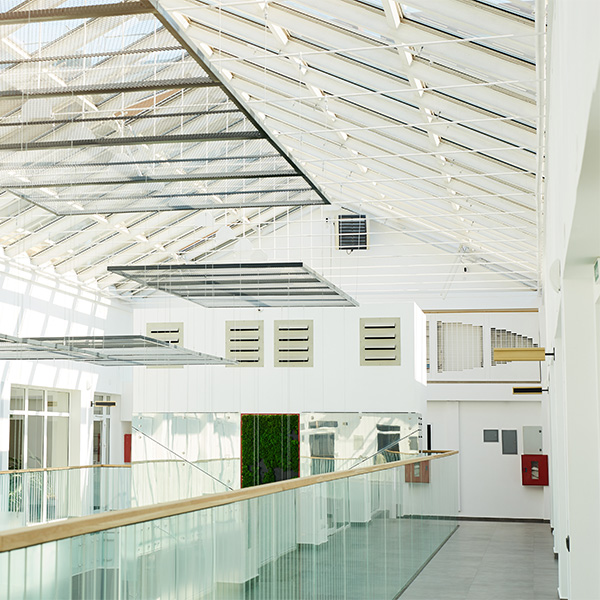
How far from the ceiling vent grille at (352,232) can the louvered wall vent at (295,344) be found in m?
5.22

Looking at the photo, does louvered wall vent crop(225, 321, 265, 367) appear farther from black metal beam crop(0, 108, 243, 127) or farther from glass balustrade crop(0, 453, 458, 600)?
black metal beam crop(0, 108, 243, 127)

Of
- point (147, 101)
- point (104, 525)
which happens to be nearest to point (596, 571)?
point (104, 525)

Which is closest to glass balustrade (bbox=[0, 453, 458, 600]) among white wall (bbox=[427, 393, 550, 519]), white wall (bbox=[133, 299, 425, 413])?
white wall (bbox=[133, 299, 425, 413])

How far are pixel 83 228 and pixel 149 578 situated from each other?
823 cm

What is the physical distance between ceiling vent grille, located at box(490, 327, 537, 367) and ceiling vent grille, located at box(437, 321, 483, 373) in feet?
0.92

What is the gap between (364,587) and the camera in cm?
691

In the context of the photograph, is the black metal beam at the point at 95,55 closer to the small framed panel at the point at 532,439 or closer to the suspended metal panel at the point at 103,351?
the suspended metal panel at the point at 103,351

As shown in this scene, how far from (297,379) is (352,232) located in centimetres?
624

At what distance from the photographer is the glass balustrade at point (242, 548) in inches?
107

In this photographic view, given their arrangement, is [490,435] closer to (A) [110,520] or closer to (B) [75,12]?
(B) [75,12]

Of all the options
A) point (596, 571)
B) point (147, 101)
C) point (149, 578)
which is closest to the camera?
point (149, 578)

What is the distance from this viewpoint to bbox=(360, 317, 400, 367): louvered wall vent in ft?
51.3

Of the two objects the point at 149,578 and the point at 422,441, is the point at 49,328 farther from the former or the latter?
the point at 422,441

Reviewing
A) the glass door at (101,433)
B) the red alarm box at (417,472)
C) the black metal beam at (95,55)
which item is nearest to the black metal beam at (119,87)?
the black metal beam at (95,55)
